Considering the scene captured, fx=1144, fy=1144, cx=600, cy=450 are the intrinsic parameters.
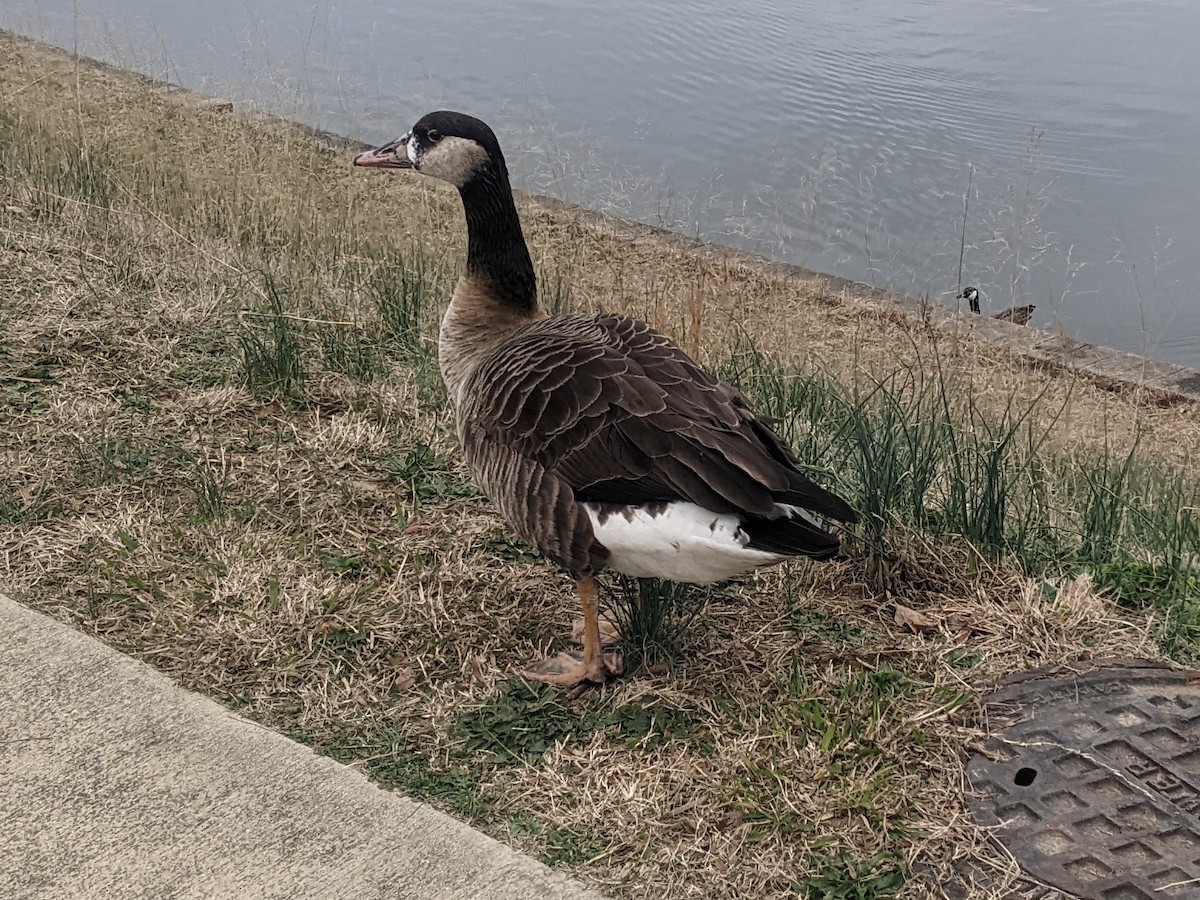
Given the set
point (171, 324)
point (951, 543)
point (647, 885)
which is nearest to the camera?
point (647, 885)

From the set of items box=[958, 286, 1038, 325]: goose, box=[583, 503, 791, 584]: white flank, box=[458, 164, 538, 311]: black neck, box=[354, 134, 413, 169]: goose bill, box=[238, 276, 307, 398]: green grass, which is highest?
box=[354, 134, 413, 169]: goose bill

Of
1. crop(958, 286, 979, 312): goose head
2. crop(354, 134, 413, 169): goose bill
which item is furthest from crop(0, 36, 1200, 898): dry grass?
crop(958, 286, 979, 312): goose head

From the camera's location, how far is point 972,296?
8.27 meters

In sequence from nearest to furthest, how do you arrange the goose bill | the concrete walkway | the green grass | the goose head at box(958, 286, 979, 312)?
the concrete walkway
the goose bill
the green grass
the goose head at box(958, 286, 979, 312)

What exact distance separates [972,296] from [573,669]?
590 cm

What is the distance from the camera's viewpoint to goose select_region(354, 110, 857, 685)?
2877mm

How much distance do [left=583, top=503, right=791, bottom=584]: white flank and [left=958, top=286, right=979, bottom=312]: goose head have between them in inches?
218

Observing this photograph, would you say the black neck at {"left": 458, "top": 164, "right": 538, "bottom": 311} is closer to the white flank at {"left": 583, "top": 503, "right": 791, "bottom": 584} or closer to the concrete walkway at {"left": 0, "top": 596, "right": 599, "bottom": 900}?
the white flank at {"left": 583, "top": 503, "right": 791, "bottom": 584}

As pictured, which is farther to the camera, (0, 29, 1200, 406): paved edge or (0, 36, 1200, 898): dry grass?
(0, 29, 1200, 406): paved edge

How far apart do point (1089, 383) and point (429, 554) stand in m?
5.53

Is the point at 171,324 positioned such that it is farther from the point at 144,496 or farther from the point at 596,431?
the point at 596,431

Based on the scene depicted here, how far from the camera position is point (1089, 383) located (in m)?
7.77

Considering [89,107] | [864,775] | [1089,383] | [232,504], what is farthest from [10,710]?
[89,107]

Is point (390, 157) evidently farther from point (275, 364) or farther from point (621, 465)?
point (621, 465)
